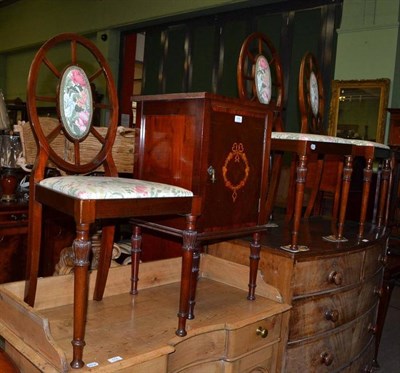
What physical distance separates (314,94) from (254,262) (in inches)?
51.8

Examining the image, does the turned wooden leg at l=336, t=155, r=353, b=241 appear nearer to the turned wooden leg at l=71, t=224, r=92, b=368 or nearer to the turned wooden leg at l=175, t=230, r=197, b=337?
the turned wooden leg at l=175, t=230, r=197, b=337

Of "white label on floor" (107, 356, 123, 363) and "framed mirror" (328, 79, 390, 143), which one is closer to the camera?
"white label on floor" (107, 356, 123, 363)

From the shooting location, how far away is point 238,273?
1.94 meters

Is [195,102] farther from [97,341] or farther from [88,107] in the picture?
[97,341]

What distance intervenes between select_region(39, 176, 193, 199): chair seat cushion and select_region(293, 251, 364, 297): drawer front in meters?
0.63

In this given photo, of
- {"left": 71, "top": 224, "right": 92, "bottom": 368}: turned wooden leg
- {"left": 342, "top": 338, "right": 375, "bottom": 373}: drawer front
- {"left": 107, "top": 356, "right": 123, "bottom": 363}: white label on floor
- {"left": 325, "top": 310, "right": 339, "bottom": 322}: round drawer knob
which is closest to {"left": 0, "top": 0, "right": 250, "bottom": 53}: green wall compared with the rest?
{"left": 342, "top": 338, "right": 375, "bottom": 373}: drawer front

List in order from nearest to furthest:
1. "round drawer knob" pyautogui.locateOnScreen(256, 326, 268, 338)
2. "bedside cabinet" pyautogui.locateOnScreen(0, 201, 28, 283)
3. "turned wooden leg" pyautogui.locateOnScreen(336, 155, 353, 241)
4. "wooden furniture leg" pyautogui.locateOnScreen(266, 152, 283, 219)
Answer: "round drawer knob" pyautogui.locateOnScreen(256, 326, 268, 338), "turned wooden leg" pyautogui.locateOnScreen(336, 155, 353, 241), "wooden furniture leg" pyautogui.locateOnScreen(266, 152, 283, 219), "bedside cabinet" pyautogui.locateOnScreen(0, 201, 28, 283)

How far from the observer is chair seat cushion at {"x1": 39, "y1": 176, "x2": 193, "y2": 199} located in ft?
3.99

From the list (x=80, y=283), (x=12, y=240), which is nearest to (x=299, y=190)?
(x=80, y=283)

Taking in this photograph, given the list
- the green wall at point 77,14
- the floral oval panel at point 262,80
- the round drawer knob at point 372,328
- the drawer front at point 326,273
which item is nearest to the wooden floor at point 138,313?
the drawer front at point 326,273

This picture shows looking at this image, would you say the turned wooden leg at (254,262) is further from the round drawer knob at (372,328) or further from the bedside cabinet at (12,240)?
the bedside cabinet at (12,240)

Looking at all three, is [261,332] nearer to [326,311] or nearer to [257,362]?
[257,362]

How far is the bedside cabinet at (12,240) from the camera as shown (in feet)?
8.59

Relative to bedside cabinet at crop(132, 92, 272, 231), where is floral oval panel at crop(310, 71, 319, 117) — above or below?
above
